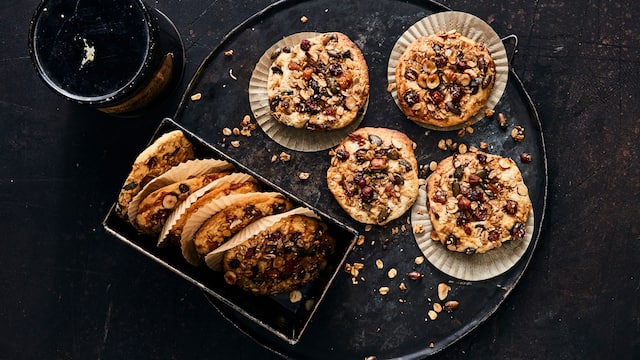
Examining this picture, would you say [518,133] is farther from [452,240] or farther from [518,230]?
[452,240]

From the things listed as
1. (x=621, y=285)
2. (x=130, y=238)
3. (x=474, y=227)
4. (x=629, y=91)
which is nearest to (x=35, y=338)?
(x=130, y=238)

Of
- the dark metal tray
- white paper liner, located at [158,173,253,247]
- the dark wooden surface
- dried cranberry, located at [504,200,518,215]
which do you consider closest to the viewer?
white paper liner, located at [158,173,253,247]

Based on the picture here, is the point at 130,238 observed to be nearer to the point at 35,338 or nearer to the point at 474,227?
the point at 35,338

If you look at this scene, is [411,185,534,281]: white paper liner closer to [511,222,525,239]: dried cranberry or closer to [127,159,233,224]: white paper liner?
[511,222,525,239]: dried cranberry

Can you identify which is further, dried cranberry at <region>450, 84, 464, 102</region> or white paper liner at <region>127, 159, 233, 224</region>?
dried cranberry at <region>450, 84, 464, 102</region>

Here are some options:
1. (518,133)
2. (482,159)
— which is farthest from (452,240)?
(518,133)

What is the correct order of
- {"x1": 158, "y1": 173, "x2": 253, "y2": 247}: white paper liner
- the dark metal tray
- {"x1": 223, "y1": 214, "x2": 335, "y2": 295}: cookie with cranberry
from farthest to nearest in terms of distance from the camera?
{"x1": 223, "y1": 214, "x2": 335, "y2": 295}: cookie with cranberry
the dark metal tray
{"x1": 158, "y1": 173, "x2": 253, "y2": 247}: white paper liner

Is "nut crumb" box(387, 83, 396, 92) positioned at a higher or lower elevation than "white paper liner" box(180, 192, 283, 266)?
lower

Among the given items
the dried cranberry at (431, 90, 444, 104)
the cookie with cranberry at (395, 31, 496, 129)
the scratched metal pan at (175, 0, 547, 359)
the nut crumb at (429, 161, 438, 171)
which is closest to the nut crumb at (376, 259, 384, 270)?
the scratched metal pan at (175, 0, 547, 359)
